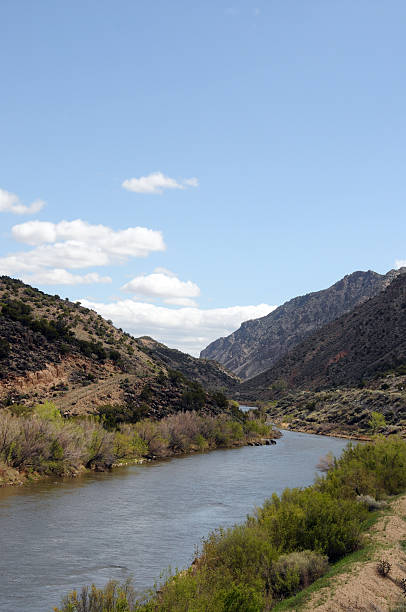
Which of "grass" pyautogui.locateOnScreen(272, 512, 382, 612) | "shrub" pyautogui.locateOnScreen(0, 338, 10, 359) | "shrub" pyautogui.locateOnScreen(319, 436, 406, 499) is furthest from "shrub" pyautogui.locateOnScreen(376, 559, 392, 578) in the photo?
"shrub" pyautogui.locateOnScreen(0, 338, 10, 359)

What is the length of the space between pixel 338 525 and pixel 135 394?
55.0m

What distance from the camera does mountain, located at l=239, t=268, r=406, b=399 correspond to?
11525 centimetres

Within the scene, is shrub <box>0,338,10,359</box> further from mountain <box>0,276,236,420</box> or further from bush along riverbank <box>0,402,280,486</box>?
bush along riverbank <box>0,402,280,486</box>

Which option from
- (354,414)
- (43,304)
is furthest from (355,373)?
(43,304)

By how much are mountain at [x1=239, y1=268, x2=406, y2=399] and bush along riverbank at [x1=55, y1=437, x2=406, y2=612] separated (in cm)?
8700

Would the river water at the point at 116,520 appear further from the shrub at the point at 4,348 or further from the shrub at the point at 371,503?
the shrub at the point at 4,348

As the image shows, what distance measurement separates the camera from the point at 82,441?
4497 cm

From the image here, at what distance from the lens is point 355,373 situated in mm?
117750

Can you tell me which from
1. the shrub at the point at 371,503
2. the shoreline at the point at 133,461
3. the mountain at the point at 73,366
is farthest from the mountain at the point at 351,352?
the shrub at the point at 371,503

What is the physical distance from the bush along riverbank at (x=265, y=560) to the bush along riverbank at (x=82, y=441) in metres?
23.1

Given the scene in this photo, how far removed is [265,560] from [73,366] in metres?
58.2

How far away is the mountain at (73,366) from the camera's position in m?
62.5

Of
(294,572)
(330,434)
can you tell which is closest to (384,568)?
(294,572)

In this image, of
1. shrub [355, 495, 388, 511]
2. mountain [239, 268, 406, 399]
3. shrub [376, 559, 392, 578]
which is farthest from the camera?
mountain [239, 268, 406, 399]
